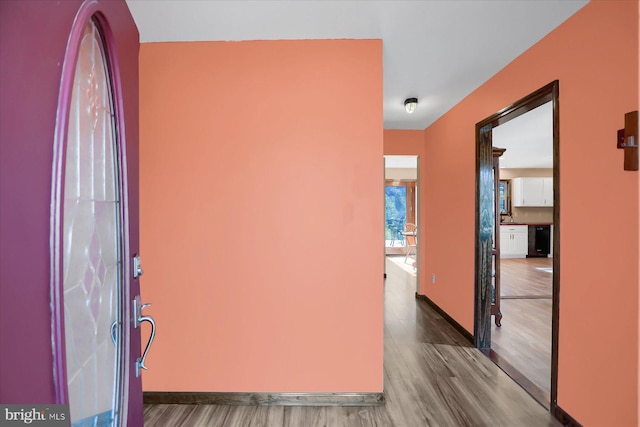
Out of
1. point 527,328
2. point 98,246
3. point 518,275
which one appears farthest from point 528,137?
point 98,246

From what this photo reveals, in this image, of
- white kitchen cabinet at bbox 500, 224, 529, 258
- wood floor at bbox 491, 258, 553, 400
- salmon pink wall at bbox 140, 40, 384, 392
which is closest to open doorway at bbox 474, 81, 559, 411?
wood floor at bbox 491, 258, 553, 400

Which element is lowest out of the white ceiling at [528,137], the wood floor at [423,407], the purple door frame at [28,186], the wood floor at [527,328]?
the wood floor at [423,407]

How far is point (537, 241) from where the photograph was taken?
8.12m

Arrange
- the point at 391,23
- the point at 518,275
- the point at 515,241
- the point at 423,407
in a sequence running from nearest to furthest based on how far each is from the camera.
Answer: the point at 391,23 → the point at 423,407 → the point at 518,275 → the point at 515,241

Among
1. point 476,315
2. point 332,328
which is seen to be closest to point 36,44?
point 332,328

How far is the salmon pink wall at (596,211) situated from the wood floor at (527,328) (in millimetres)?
639

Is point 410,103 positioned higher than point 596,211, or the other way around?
point 410,103

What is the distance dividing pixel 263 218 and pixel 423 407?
1.69m

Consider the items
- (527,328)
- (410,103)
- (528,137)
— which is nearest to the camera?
(410,103)

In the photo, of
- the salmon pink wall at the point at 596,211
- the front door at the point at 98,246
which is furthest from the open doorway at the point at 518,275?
the front door at the point at 98,246

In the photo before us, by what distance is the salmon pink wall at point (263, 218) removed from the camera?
81.4 inches

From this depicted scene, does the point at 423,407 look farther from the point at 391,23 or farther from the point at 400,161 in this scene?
the point at 400,161

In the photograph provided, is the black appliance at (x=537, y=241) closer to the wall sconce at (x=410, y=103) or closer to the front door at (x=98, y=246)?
the wall sconce at (x=410, y=103)

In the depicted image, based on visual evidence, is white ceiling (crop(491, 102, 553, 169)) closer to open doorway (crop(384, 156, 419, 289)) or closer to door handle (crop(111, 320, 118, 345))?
open doorway (crop(384, 156, 419, 289))
